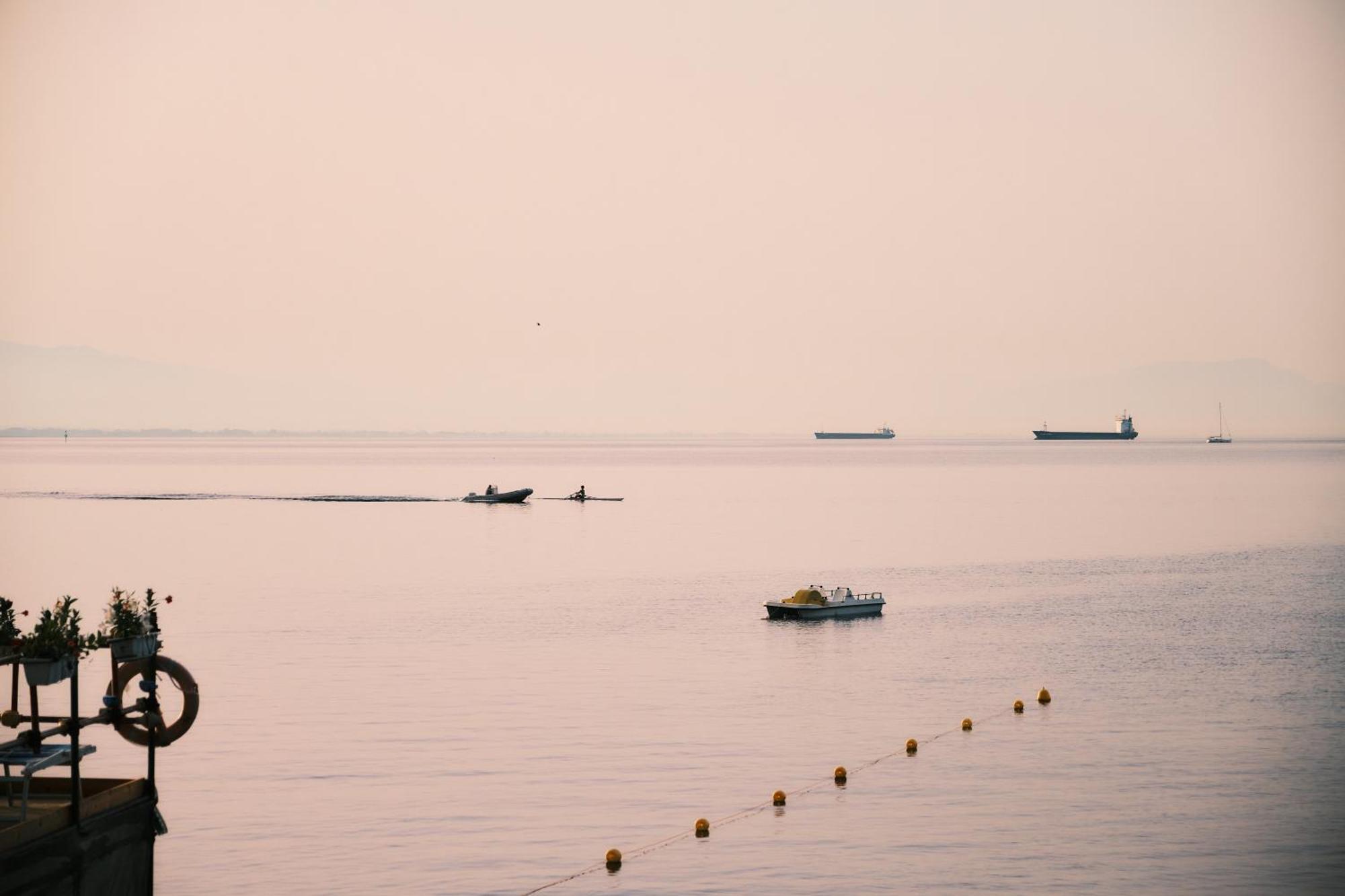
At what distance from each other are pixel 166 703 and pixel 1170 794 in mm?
34965

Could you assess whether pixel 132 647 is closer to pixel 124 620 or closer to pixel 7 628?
pixel 124 620

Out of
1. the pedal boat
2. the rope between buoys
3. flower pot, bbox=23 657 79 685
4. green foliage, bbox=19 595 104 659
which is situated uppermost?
green foliage, bbox=19 595 104 659

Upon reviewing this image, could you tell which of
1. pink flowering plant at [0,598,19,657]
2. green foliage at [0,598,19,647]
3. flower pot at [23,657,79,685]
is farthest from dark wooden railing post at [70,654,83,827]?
green foliage at [0,598,19,647]

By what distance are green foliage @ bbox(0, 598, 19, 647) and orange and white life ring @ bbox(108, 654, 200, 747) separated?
2.15 meters

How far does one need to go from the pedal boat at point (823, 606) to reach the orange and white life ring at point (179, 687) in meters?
52.3

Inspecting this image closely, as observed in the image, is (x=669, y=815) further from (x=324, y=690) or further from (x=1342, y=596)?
(x=1342, y=596)

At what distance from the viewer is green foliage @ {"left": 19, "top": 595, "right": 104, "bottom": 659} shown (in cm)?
2522

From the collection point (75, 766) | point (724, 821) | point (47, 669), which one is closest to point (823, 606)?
point (724, 821)

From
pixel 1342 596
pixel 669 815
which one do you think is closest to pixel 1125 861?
pixel 669 815

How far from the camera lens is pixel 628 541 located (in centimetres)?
14212

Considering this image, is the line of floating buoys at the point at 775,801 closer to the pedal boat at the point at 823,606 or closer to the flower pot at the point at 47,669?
the flower pot at the point at 47,669

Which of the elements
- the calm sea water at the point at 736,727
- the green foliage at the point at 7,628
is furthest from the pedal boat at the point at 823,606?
the green foliage at the point at 7,628

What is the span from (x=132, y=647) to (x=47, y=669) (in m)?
2.10

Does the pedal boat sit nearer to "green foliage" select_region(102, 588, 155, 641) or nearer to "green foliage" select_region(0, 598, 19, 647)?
"green foliage" select_region(102, 588, 155, 641)
